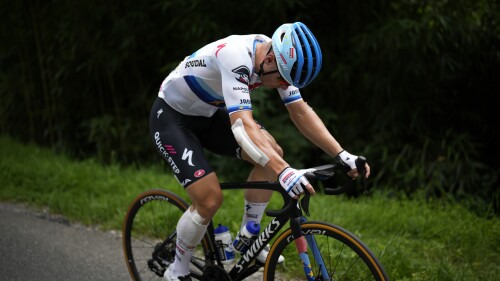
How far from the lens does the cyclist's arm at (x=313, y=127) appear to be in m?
3.22

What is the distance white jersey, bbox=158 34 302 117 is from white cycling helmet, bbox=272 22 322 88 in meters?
0.20

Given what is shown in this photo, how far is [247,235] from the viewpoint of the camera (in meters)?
3.34

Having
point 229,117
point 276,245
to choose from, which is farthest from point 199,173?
point 276,245

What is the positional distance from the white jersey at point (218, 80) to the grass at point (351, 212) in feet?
5.55

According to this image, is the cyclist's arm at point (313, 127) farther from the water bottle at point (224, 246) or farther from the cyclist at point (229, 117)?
the water bottle at point (224, 246)

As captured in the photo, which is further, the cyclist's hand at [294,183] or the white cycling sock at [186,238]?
the white cycling sock at [186,238]

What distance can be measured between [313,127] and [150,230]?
7.20 ft

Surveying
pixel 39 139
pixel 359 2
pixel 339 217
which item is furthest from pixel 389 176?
pixel 39 139

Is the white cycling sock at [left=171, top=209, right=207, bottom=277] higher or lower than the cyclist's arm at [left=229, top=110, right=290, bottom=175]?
lower

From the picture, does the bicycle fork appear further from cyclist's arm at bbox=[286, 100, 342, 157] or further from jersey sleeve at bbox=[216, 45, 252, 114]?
jersey sleeve at bbox=[216, 45, 252, 114]

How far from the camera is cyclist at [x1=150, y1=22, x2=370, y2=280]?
2934 millimetres

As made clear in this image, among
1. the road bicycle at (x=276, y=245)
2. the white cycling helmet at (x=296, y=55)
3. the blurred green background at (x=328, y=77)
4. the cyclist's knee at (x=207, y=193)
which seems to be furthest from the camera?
the blurred green background at (x=328, y=77)

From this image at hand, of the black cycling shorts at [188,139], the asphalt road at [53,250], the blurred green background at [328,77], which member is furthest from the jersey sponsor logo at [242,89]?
the blurred green background at [328,77]

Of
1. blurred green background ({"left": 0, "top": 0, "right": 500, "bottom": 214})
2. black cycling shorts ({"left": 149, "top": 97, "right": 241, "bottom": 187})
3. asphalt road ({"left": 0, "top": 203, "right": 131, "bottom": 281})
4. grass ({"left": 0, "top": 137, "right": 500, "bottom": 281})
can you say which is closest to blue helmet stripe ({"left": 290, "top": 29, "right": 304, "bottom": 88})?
black cycling shorts ({"left": 149, "top": 97, "right": 241, "bottom": 187})
